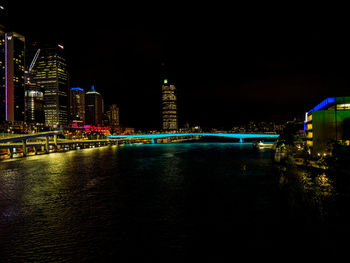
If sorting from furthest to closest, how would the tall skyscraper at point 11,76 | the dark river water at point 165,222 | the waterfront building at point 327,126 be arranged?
1. the tall skyscraper at point 11,76
2. the waterfront building at point 327,126
3. the dark river water at point 165,222

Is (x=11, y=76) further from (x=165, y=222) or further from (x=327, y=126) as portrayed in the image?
(x=165, y=222)

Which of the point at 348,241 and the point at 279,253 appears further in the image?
the point at 348,241

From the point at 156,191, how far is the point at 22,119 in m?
174

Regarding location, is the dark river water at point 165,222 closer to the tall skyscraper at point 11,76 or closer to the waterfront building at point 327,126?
the waterfront building at point 327,126

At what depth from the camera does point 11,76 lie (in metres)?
157

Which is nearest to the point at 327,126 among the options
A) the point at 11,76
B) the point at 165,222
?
the point at 165,222

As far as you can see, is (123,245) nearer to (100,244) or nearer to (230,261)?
(100,244)

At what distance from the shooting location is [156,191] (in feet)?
91.4

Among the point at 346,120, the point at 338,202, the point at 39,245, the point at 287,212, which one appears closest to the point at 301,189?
the point at 338,202

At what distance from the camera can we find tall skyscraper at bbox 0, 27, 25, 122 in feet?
500

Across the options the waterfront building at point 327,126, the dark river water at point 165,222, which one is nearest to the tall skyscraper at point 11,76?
the dark river water at point 165,222

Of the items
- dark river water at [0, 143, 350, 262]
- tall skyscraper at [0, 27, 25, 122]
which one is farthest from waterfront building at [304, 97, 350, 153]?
tall skyscraper at [0, 27, 25, 122]

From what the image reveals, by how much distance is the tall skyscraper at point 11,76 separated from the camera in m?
152

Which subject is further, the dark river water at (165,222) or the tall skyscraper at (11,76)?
the tall skyscraper at (11,76)
